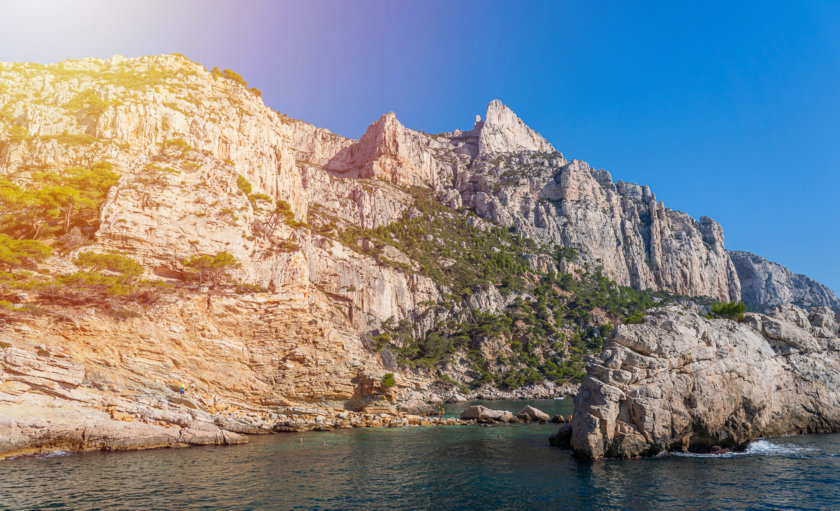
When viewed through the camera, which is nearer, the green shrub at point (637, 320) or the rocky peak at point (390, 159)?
the green shrub at point (637, 320)

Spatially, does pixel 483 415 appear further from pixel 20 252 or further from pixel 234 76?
pixel 234 76

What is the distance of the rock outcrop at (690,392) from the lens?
32375 millimetres

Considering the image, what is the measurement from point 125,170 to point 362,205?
84708 mm

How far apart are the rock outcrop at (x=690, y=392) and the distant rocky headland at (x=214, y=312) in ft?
0.79

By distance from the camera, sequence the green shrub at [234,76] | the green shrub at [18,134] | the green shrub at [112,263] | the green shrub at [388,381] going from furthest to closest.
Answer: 1. the green shrub at [234,76]
2. the green shrub at [388,381]
3. the green shrub at [18,134]
4. the green shrub at [112,263]

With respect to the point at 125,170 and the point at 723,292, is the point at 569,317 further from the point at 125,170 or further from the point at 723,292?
the point at 125,170

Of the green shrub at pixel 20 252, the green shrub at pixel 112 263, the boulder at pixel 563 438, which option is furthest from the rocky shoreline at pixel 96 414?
the boulder at pixel 563 438

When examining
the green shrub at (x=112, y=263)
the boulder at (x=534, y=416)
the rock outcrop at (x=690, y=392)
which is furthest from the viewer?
the boulder at (x=534, y=416)

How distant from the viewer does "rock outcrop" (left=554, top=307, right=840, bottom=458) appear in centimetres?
3238

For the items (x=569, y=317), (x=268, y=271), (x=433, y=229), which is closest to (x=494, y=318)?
(x=569, y=317)

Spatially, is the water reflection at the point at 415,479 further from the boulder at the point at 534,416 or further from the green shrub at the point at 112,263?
the boulder at the point at 534,416

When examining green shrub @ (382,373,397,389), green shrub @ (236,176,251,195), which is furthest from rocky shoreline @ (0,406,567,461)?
green shrub @ (236,176,251,195)

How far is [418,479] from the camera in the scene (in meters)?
28.0

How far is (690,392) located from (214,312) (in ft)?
163
